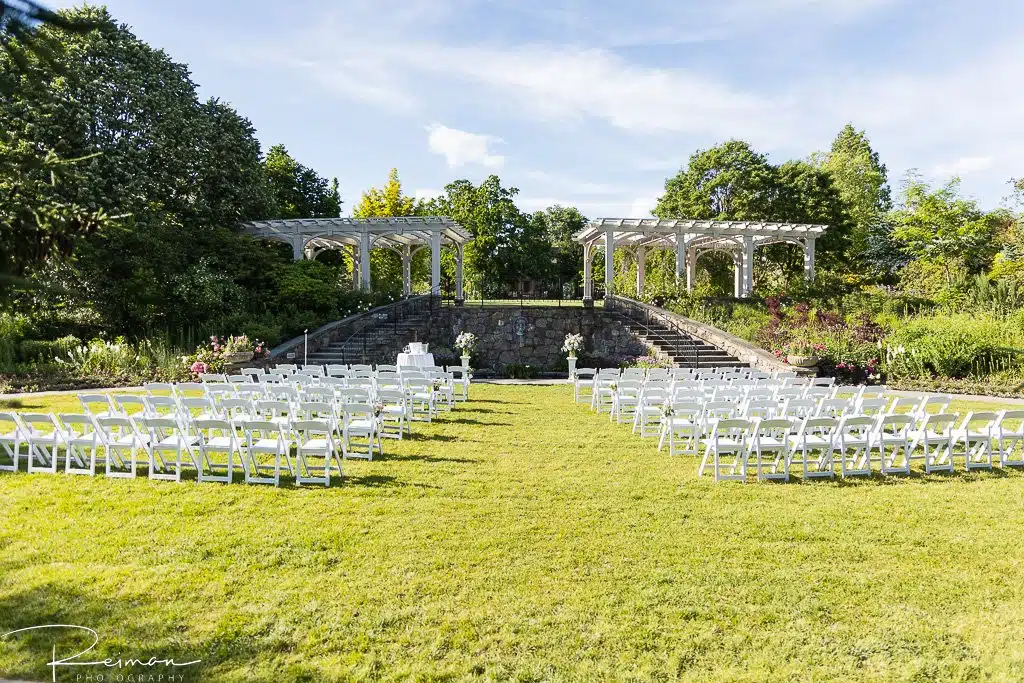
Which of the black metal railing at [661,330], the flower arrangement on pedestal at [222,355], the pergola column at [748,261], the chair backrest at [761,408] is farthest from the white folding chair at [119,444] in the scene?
the pergola column at [748,261]

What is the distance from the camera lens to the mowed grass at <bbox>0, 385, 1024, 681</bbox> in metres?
3.38

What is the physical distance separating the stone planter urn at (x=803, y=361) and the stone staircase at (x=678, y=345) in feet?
7.41

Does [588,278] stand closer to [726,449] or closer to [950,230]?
[950,230]

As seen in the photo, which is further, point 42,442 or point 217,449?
point 42,442

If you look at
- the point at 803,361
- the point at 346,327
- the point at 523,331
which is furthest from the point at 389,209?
the point at 803,361

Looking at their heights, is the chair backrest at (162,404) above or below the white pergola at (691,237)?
below

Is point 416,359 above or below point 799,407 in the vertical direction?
above

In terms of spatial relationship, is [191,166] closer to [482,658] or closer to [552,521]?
[552,521]

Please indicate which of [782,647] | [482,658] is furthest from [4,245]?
[782,647]

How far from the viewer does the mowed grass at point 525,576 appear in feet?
11.1

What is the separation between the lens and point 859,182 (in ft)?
150

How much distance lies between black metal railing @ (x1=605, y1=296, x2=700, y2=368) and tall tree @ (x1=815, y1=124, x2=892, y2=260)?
645 inches

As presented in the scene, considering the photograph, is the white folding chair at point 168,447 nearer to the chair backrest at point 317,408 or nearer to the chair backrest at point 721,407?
the chair backrest at point 317,408

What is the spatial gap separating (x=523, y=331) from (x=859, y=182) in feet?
113
